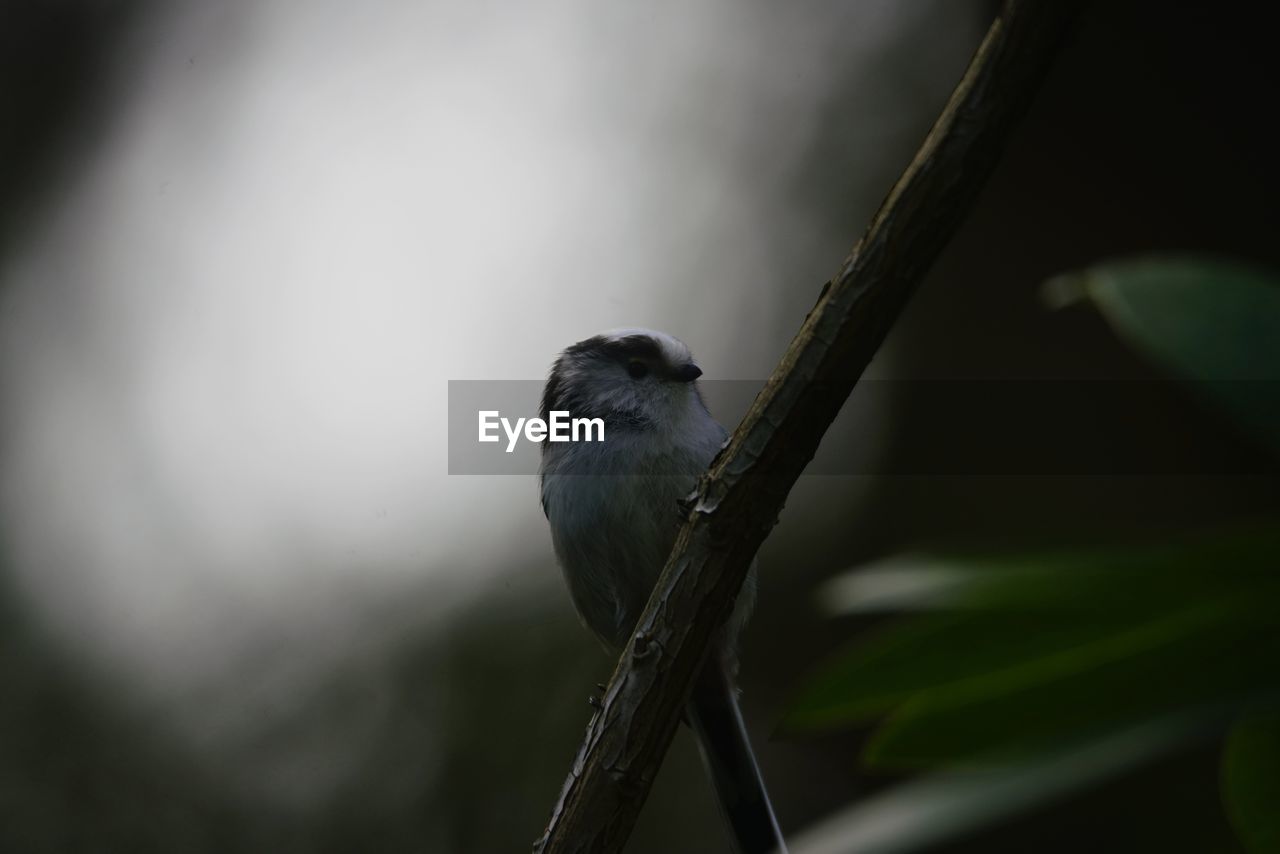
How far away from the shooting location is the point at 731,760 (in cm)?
235

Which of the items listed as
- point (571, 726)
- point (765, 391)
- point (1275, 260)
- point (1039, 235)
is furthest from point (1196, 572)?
point (571, 726)

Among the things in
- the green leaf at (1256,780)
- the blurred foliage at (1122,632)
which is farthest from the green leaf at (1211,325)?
the green leaf at (1256,780)

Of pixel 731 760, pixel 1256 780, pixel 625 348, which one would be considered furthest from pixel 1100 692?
pixel 625 348

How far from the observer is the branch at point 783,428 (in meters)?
1.11

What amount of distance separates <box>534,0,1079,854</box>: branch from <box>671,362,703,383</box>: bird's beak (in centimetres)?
94

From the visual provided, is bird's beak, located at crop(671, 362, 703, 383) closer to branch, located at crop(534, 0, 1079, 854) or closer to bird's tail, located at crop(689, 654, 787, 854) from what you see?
bird's tail, located at crop(689, 654, 787, 854)

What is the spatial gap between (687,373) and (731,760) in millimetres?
909

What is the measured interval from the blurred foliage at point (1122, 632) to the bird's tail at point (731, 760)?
1821mm

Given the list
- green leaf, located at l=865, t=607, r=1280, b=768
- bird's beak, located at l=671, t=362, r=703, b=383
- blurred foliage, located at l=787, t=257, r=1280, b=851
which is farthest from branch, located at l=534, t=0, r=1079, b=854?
bird's beak, located at l=671, t=362, r=703, b=383

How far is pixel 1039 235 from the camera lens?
3354 mm

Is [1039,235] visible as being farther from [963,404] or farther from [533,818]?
[533,818]

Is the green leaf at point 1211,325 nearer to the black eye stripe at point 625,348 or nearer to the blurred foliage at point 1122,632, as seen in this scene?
the blurred foliage at point 1122,632

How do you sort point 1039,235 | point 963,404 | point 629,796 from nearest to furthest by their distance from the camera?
point 629,796, point 1039,235, point 963,404

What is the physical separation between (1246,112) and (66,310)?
3995mm
